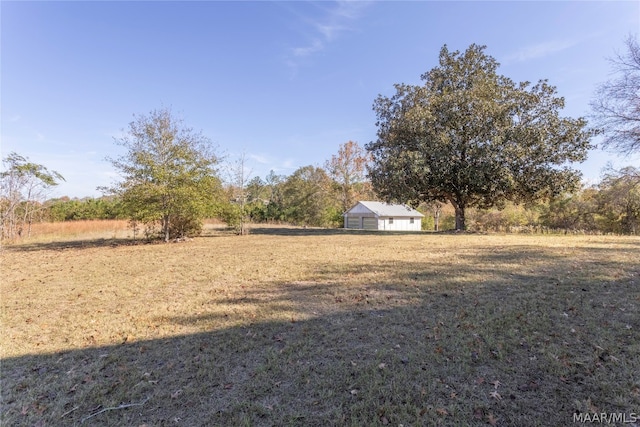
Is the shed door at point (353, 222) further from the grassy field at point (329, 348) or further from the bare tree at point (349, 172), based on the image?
the grassy field at point (329, 348)

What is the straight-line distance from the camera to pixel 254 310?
4.45 m

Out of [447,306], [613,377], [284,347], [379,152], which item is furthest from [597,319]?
[379,152]

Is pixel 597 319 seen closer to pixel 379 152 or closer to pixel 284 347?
pixel 284 347

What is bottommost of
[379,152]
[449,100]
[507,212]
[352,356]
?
[352,356]

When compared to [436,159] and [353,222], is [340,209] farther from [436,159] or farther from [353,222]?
[436,159]

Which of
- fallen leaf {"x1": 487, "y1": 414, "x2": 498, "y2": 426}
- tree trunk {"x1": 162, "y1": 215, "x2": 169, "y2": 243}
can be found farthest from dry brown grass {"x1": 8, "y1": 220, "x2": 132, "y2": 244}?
fallen leaf {"x1": 487, "y1": 414, "x2": 498, "y2": 426}

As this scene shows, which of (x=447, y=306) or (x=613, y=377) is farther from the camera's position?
→ (x=447, y=306)

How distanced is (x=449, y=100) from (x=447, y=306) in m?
13.3

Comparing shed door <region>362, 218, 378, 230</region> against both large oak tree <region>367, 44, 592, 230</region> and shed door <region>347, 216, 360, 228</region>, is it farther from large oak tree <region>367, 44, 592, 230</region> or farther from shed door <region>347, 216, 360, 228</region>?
large oak tree <region>367, 44, 592, 230</region>

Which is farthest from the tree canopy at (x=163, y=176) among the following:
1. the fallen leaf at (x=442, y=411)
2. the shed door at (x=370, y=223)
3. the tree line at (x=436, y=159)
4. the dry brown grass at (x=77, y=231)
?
the shed door at (x=370, y=223)

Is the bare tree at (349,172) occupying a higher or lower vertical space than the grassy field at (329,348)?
higher

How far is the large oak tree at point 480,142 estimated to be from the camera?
46.0 feet

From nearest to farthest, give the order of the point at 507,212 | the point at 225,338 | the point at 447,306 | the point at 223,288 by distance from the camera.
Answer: the point at 225,338 < the point at 447,306 < the point at 223,288 < the point at 507,212

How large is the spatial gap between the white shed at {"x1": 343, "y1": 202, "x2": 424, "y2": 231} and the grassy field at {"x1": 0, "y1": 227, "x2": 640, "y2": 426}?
2272cm
